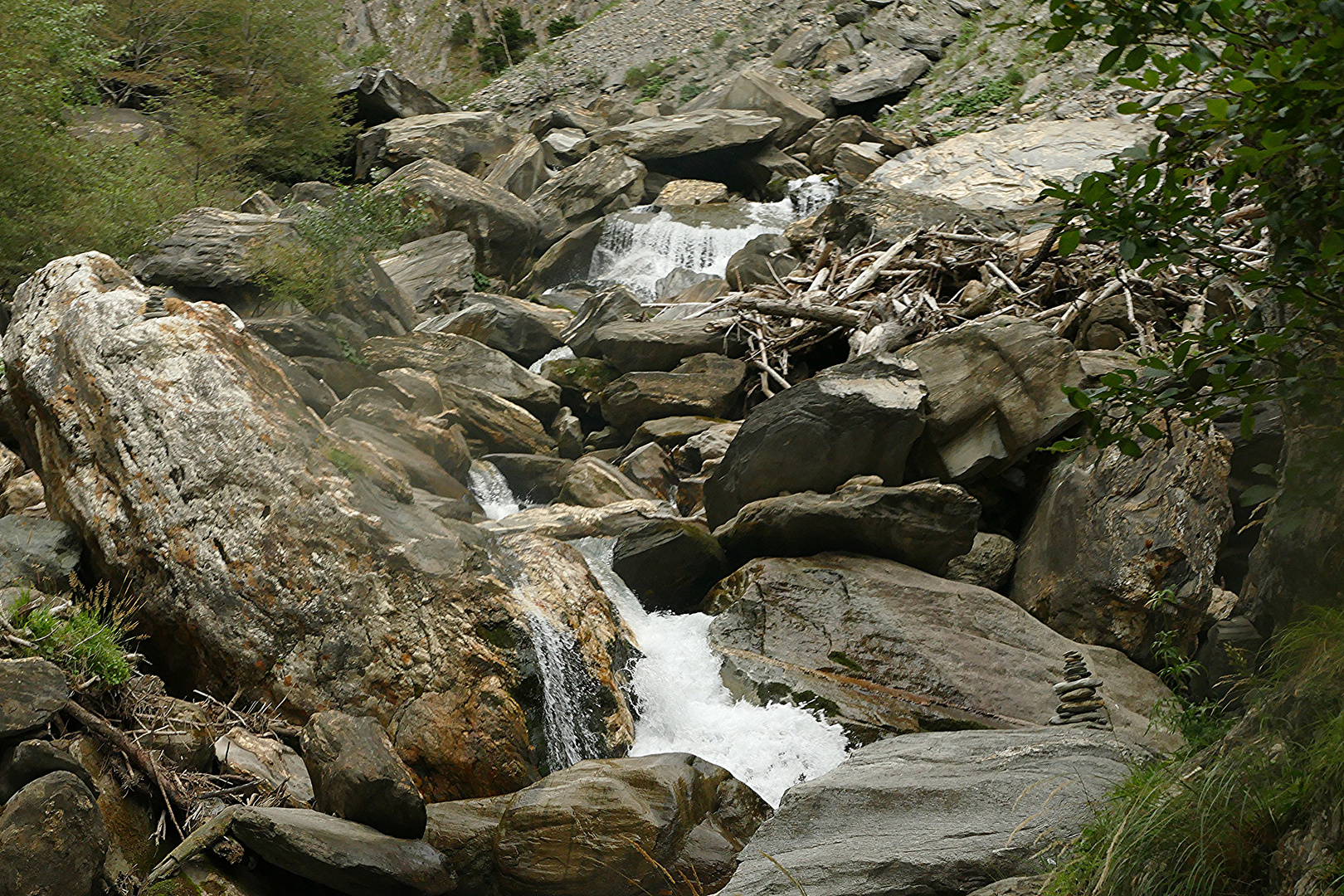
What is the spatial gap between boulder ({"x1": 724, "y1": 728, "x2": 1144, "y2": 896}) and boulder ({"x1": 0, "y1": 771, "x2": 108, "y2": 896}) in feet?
10.7

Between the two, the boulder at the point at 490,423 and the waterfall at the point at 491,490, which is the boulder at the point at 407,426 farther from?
the boulder at the point at 490,423

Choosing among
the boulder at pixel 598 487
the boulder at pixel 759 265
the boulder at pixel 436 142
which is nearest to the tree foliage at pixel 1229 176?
the boulder at pixel 598 487

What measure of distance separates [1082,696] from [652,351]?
9.01m

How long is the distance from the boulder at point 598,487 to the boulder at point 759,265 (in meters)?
5.11

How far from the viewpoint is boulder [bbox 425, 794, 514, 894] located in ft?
19.3

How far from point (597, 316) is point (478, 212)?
5.82 m

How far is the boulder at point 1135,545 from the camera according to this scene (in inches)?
357

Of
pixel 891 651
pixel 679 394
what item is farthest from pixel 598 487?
pixel 891 651

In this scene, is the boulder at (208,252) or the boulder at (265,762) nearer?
the boulder at (265,762)

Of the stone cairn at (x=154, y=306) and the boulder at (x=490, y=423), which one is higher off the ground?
the stone cairn at (x=154, y=306)

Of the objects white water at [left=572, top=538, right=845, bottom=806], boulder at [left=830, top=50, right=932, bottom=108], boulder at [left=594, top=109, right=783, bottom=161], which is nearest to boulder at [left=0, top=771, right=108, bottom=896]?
white water at [left=572, top=538, right=845, bottom=806]

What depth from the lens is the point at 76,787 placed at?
5.18m

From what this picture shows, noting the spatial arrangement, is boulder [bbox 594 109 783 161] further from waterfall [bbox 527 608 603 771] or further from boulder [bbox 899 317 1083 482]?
waterfall [bbox 527 608 603 771]

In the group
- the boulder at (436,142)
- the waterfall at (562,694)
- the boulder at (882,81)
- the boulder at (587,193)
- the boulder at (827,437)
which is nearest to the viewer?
the waterfall at (562,694)
